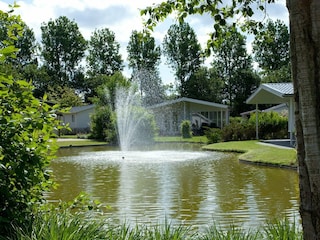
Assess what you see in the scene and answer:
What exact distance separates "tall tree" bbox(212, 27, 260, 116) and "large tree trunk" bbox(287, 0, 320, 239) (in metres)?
54.7

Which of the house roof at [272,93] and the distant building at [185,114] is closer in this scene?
the house roof at [272,93]

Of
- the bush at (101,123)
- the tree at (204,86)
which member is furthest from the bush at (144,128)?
the tree at (204,86)

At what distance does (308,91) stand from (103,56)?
65.7 metres

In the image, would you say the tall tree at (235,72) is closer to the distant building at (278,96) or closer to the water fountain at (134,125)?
A: the water fountain at (134,125)

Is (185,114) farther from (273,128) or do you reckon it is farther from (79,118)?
(79,118)

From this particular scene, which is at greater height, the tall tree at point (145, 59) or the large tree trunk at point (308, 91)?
the tall tree at point (145, 59)

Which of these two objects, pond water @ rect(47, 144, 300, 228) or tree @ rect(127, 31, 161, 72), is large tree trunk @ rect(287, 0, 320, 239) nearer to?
pond water @ rect(47, 144, 300, 228)

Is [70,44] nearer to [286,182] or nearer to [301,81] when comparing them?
[286,182]

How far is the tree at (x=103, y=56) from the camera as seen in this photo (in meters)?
66.8

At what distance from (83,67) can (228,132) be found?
140 ft

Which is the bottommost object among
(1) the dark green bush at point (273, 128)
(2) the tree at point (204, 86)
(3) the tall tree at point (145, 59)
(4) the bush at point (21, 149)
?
(4) the bush at point (21, 149)

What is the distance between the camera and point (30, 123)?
146 inches

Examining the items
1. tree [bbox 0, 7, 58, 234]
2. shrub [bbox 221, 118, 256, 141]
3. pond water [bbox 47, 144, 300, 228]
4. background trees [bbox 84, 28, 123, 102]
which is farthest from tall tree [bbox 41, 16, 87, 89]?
tree [bbox 0, 7, 58, 234]

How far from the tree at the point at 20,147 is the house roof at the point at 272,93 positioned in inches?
688
